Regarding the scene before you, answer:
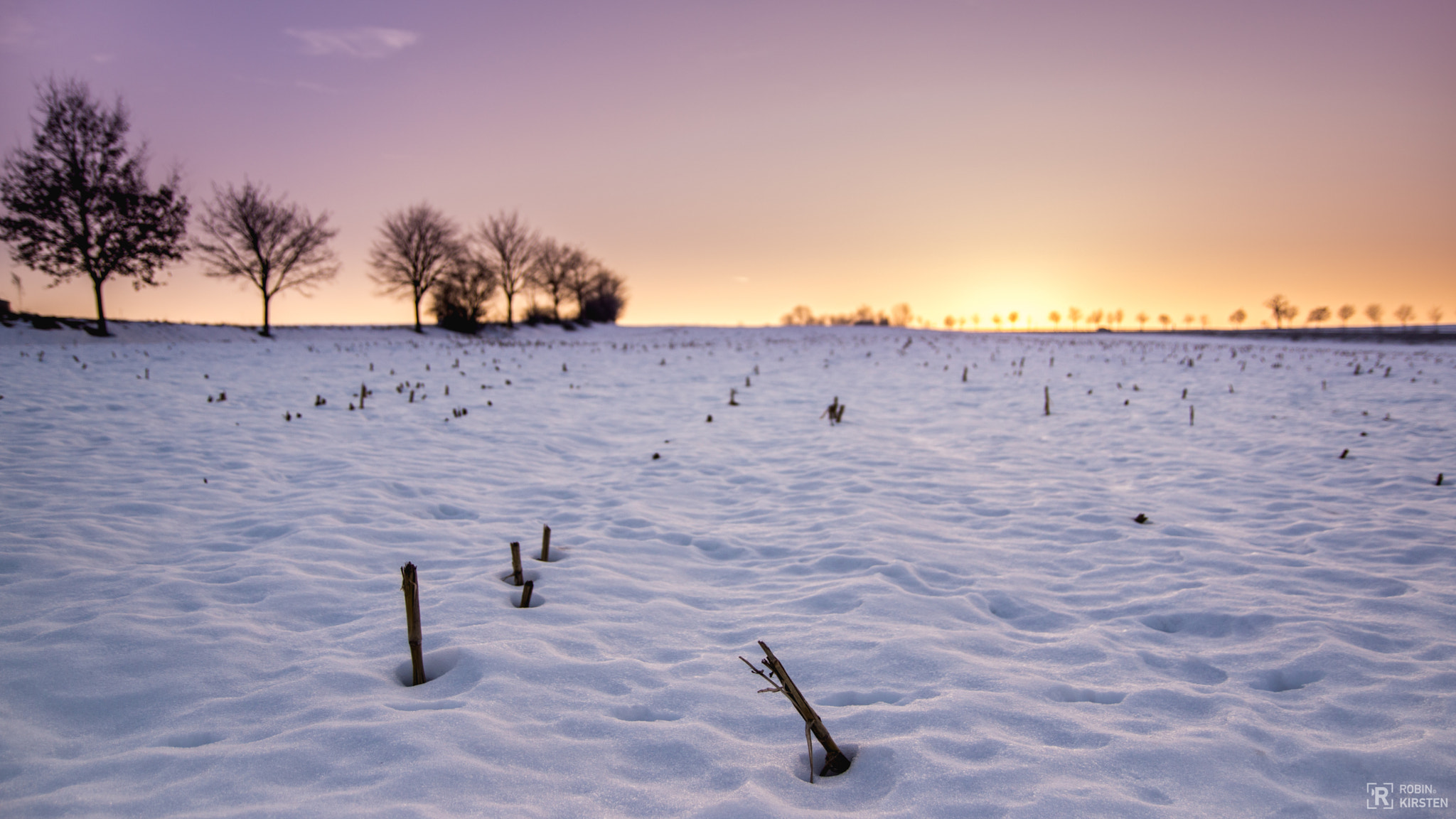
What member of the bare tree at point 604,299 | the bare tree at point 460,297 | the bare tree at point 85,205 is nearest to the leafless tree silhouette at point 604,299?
the bare tree at point 604,299

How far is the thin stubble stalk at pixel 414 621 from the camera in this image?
296cm

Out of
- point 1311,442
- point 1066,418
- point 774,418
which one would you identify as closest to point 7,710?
point 774,418

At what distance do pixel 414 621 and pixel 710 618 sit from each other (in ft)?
6.16

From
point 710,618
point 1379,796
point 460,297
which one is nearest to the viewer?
point 1379,796

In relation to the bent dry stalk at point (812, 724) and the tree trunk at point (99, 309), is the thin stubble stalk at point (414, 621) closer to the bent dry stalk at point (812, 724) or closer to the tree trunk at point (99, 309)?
the bent dry stalk at point (812, 724)

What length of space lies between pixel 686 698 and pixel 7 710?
3.15 meters

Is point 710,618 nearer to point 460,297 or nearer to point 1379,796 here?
point 1379,796

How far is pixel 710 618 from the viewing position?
13.3 feet

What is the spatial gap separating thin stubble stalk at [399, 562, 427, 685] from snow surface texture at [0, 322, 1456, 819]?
0.09 meters

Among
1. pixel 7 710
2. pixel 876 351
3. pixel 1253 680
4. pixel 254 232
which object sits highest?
pixel 254 232

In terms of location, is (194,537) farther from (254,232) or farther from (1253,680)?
(254,232)

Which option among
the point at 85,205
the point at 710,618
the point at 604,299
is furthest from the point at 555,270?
the point at 710,618

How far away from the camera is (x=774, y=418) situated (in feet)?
37.3

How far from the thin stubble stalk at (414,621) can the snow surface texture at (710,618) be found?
0.09 metres
